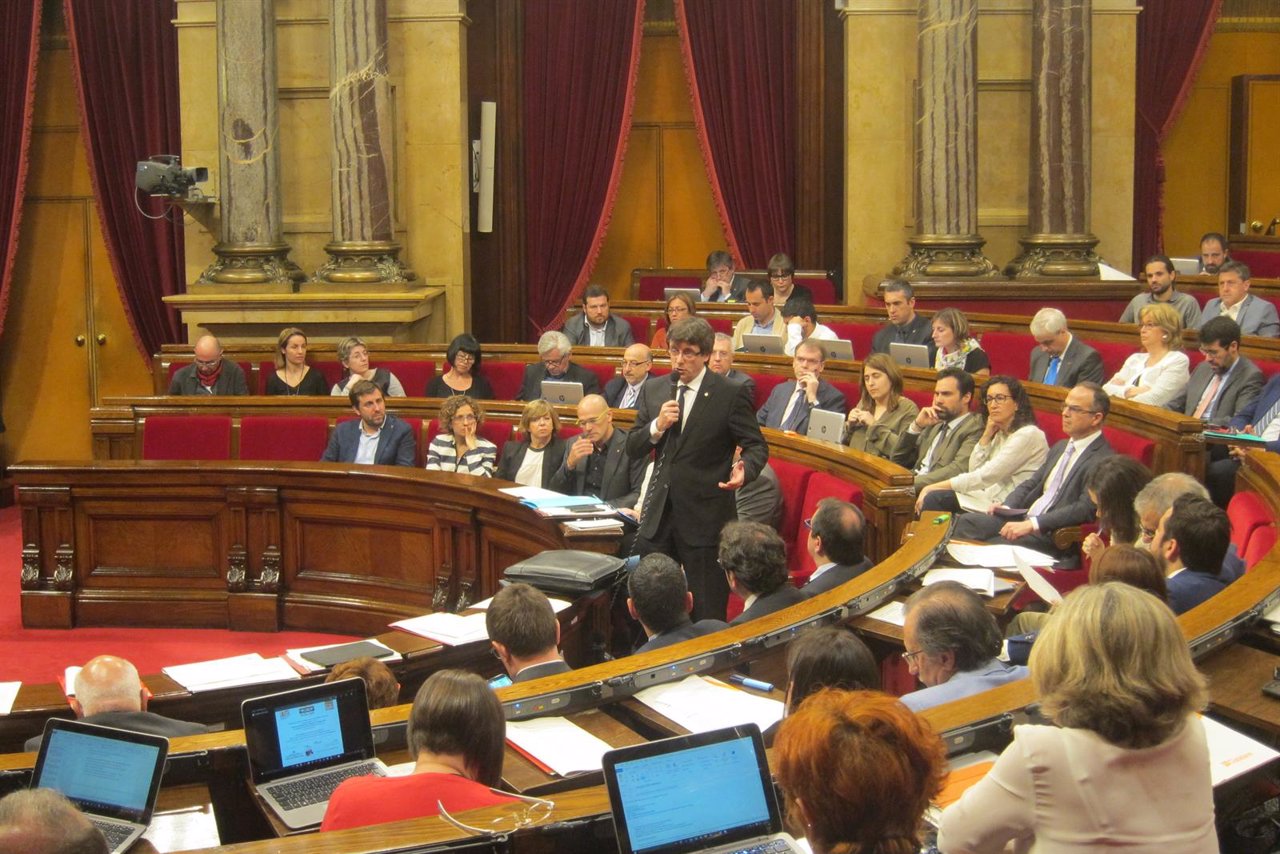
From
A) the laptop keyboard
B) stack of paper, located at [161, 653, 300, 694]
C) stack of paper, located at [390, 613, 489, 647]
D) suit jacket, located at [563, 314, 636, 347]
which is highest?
suit jacket, located at [563, 314, 636, 347]

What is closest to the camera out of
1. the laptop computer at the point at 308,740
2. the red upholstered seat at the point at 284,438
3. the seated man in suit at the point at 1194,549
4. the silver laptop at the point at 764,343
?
the laptop computer at the point at 308,740

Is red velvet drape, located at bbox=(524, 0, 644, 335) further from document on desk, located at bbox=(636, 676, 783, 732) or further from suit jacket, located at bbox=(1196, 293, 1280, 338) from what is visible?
document on desk, located at bbox=(636, 676, 783, 732)

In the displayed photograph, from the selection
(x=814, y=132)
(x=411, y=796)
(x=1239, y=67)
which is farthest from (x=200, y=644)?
(x=1239, y=67)

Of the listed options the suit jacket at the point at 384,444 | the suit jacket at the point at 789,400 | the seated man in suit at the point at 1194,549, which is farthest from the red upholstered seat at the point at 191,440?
the seated man in suit at the point at 1194,549

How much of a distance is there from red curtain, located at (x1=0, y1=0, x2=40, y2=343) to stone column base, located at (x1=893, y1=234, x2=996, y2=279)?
Result: 617 centimetres

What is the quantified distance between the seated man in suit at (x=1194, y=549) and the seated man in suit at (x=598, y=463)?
9.27 feet

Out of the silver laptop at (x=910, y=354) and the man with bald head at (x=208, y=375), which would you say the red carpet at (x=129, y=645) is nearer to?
the man with bald head at (x=208, y=375)

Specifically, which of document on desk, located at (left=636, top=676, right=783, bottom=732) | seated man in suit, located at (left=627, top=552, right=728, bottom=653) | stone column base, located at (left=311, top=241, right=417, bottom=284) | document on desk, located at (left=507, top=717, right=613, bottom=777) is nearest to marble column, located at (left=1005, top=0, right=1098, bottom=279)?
stone column base, located at (left=311, top=241, right=417, bottom=284)

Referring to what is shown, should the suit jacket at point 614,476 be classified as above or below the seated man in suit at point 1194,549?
below

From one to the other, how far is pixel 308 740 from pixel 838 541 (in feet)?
5.83

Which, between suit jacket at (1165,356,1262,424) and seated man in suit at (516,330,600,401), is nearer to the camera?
suit jacket at (1165,356,1262,424)

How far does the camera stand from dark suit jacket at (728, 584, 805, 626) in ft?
12.7

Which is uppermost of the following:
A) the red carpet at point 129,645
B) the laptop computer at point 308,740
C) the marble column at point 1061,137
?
the marble column at point 1061,137

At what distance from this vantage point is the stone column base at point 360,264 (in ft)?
31.1
